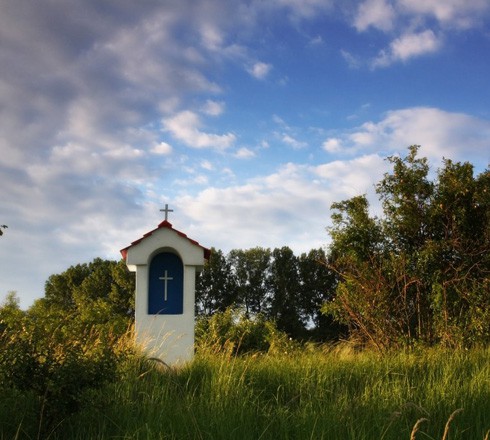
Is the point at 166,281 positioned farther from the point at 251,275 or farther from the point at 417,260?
the point at 251,275

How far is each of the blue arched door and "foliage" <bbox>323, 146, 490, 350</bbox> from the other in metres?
4.41

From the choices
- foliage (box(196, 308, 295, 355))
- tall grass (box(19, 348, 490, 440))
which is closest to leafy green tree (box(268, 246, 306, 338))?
foliage (box(196, 308, 295, 355))

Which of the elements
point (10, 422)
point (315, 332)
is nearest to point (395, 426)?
point (10, 422)

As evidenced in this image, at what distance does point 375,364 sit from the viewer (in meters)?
7.47

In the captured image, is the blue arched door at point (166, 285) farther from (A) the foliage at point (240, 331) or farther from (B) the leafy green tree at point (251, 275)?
(B) the leafy green tree at point (251, 275)

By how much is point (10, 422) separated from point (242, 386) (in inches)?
88.8

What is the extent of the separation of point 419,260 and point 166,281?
555cm

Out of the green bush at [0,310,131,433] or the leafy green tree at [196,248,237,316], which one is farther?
the leafy green tree at [196,248,237,316]

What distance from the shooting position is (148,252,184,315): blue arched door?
30.8ft

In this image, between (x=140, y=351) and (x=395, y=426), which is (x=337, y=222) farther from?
(x=395, y=426)

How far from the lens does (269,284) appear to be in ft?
117

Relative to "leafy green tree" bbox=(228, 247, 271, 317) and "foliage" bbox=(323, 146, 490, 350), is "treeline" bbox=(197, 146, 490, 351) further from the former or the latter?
"leafy green tree" bbox=(228, 247, 271, 317)

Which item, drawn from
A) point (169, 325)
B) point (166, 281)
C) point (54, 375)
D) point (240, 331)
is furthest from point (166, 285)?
point (240, 331)

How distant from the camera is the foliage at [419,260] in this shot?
1147 cm
